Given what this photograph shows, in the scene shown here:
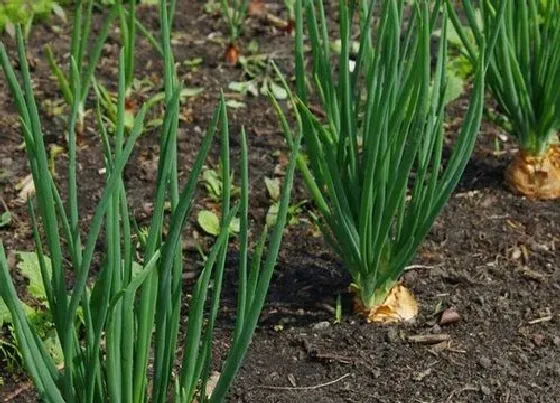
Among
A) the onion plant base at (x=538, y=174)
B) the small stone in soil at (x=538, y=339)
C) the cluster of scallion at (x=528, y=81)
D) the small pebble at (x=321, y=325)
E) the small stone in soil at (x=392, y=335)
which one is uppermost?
the cluster of scallion at (x=528, y=81)

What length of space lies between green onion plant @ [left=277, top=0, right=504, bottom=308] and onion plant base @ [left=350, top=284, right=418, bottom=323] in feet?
0.13

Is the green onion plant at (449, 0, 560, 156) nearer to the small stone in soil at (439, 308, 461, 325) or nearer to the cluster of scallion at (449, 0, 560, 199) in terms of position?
the cluster of scallion at (449, 0, 560, 199)

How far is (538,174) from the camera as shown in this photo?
2.51 m

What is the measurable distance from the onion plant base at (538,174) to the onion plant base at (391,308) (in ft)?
1.78

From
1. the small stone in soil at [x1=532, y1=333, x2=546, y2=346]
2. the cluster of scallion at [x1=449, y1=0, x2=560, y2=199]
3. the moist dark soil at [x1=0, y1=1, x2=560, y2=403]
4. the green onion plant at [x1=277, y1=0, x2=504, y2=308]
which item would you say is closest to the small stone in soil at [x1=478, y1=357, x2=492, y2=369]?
the moist dark soil at [x1=0, y1=1, x2=560, y2=403]

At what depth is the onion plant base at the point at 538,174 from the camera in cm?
251

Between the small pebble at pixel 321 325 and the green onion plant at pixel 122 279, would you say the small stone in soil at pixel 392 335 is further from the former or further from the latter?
the green onion plant at pixel 122 279

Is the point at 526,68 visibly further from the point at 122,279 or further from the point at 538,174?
the point at 122,279

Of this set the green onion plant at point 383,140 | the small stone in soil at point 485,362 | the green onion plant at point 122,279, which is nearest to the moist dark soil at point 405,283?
the small stone in soil at point 485,362

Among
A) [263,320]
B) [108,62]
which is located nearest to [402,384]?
[263,320]

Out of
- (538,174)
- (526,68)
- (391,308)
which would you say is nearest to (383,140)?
(391,308)

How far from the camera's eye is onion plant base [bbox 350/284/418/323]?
2.10 metres

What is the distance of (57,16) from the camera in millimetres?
3496

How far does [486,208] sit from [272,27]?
1.22 m
